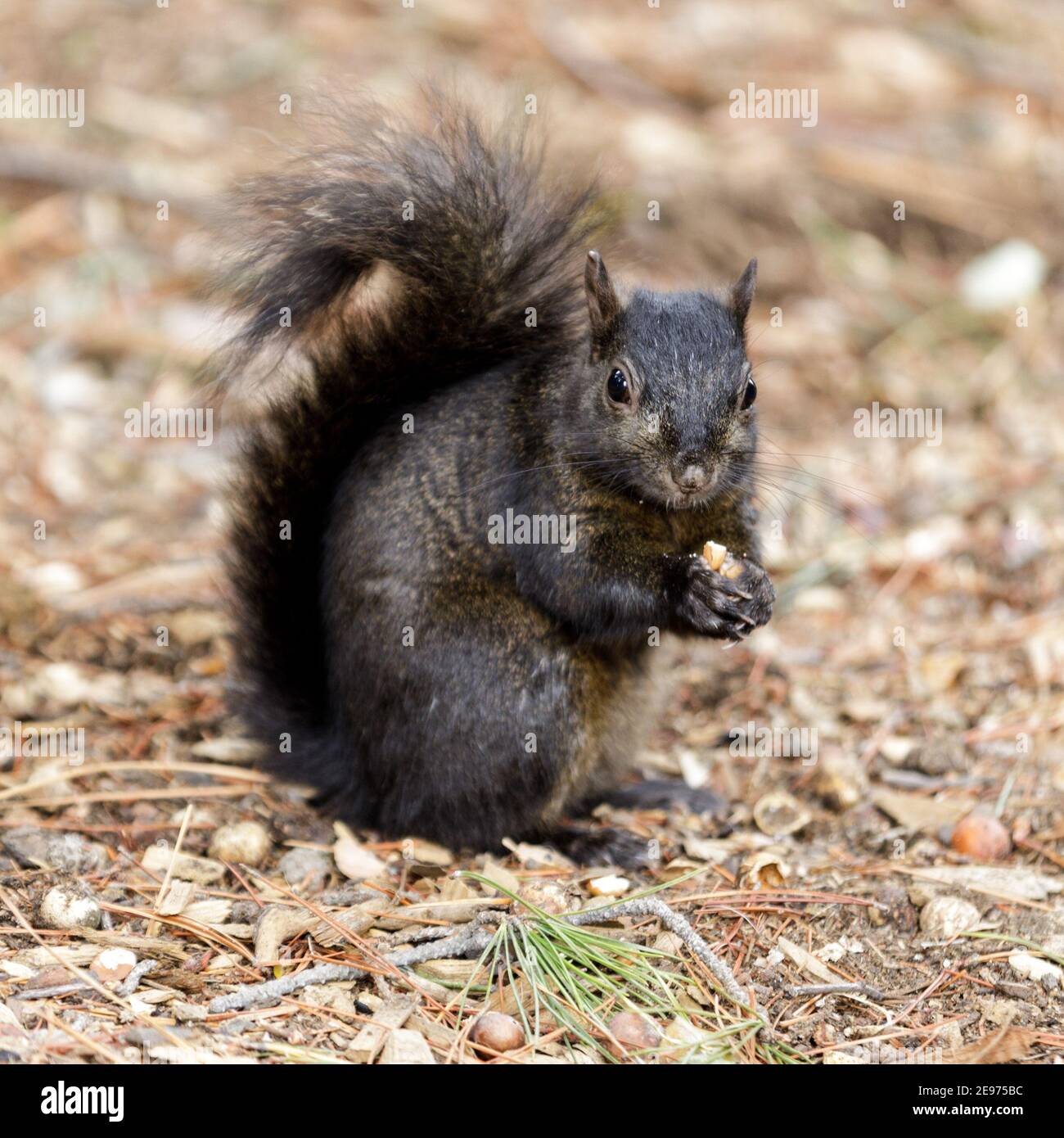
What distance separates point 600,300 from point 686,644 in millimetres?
1150

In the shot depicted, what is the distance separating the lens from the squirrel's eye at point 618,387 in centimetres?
270

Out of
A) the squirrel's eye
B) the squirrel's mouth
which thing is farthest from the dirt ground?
the squirrel's eye

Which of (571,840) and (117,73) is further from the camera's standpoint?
(117,73)

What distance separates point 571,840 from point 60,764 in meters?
1.17

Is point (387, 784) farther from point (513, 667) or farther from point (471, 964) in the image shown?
point (471, 964)

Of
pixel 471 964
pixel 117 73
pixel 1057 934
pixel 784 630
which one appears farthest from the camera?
pixel 117 73

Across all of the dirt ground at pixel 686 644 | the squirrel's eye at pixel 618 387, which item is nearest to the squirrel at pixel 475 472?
the squirrel's eye at pixel 618 387

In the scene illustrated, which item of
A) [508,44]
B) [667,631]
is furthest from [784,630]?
[508,44]

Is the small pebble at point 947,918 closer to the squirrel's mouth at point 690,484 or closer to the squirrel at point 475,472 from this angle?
the squirrel at point 475,472

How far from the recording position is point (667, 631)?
2.88 meters

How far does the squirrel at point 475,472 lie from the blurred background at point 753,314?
0.35 meters

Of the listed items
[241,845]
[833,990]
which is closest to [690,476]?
[833,990]

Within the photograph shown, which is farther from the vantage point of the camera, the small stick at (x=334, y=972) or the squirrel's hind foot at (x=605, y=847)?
the squirrel's hind foot at (x=605, y=847)

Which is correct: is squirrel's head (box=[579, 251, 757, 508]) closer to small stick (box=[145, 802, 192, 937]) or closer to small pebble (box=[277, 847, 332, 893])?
small pebble (box=[277, 847, 332, 893])
